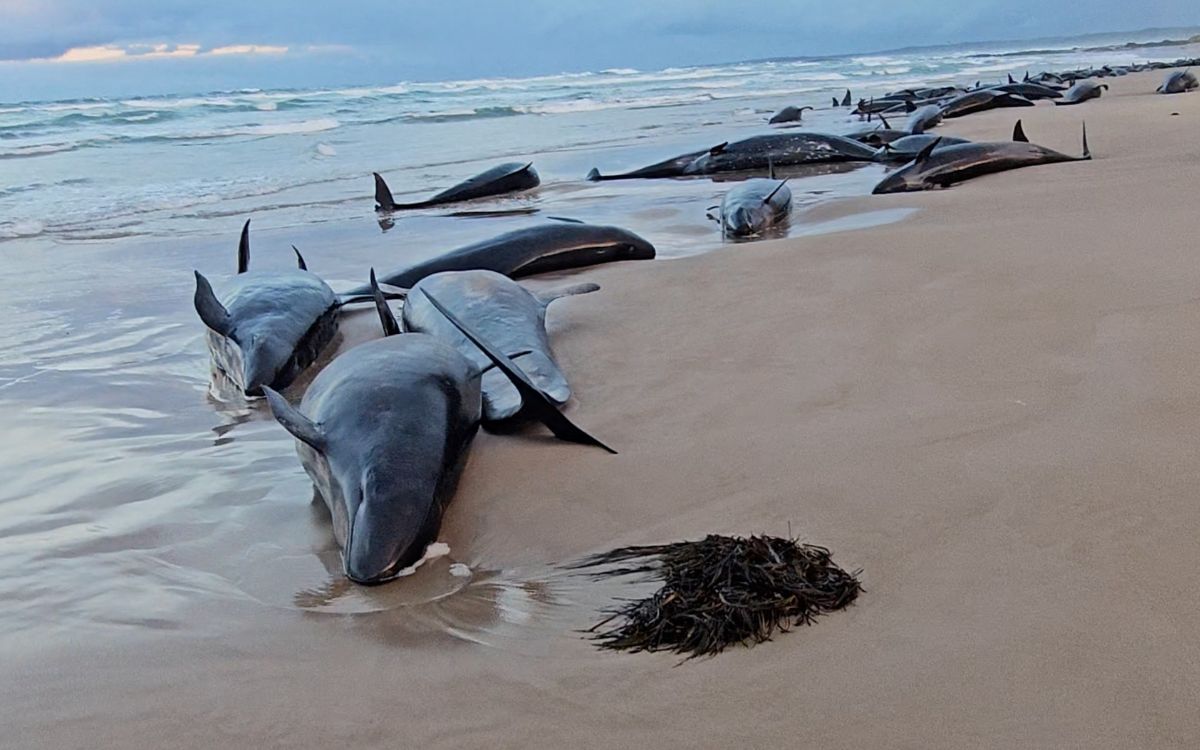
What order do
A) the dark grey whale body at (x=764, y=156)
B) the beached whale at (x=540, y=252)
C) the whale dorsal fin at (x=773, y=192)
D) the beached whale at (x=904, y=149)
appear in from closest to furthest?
the beached whale at (x=540, y=252) → the whale dorsal fin at (x=773, y=192) → the beached whale at (x=904, y=149) → the dark grey whale body at (x=764, y=156)

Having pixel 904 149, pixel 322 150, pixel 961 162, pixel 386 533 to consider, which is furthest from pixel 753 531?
pixel 322 150

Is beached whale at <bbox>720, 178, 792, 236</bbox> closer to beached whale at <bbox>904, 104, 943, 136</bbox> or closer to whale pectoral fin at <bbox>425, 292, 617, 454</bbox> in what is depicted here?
whale pectoral fin at <bbox>425, 292, 617, 454</bbox>

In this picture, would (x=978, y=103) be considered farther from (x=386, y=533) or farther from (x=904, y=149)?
(x=386, y=533)

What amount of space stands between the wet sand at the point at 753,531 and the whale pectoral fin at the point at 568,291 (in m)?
0.61

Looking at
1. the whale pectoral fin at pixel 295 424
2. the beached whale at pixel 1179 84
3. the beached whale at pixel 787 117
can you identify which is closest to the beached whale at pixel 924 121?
the beached whale at pixel 787 117

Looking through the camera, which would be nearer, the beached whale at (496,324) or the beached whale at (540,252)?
the beached whale at (496,324)

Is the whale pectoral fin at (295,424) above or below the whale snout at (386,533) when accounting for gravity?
above

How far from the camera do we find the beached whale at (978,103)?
1588 cm

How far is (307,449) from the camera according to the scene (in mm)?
2865

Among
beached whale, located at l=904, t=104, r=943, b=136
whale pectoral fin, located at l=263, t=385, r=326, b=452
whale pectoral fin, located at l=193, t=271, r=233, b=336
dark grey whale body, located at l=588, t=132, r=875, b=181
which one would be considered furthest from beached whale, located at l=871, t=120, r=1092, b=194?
whale pectoral fin, located at l=263, t=385, r=326, b=452

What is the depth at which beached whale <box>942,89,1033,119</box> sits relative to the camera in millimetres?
15883

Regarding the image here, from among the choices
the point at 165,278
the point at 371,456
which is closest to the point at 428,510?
the point at 371,456

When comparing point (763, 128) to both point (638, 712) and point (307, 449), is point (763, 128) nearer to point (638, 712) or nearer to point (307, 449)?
point (307, 449)

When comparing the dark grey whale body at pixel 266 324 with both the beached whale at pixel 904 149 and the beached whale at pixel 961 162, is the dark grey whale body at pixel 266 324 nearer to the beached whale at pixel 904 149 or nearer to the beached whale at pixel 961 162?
the beached whale at pixel 961 162
